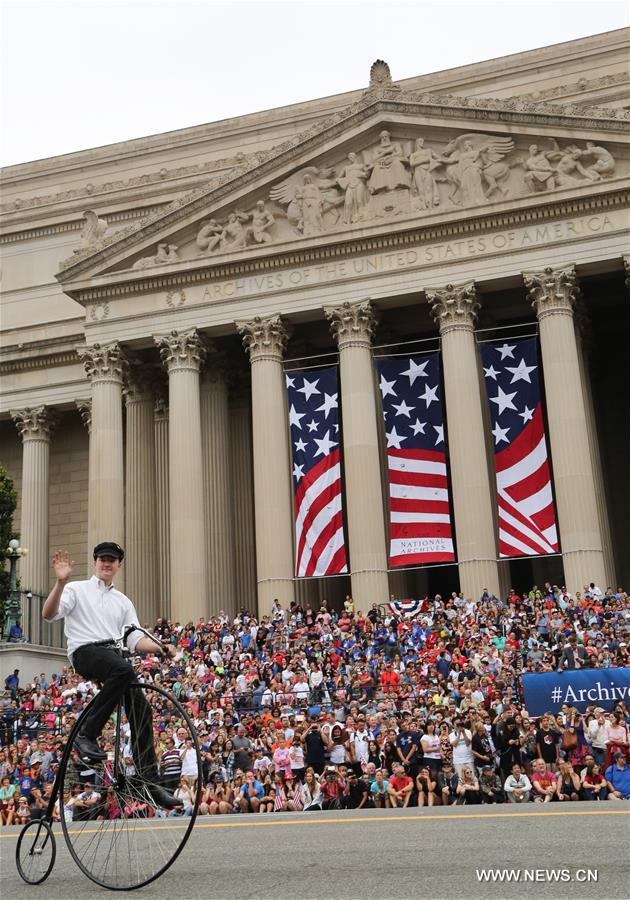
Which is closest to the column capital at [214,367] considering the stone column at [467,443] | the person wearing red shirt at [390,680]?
the stone column at [467,443]

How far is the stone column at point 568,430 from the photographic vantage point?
32.9 m

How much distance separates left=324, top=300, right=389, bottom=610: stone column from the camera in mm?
34688

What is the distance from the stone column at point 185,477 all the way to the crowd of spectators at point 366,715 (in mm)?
1939

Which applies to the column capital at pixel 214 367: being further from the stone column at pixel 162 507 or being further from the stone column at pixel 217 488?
the stone column at pixel 162 507

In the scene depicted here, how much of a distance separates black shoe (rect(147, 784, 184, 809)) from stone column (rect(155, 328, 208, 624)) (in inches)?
1126

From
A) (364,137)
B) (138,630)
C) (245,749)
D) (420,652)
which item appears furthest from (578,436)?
(138,630)

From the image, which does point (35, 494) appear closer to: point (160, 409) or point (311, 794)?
point (160, 409)

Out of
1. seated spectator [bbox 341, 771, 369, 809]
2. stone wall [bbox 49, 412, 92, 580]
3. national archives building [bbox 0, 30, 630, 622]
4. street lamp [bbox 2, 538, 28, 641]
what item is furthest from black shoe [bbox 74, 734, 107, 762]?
stone wall [bbox 49, 412, 92, 580]

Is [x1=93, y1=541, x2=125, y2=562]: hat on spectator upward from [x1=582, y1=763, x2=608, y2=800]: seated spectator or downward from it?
upward

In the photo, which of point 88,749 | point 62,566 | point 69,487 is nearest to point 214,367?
point 69,487

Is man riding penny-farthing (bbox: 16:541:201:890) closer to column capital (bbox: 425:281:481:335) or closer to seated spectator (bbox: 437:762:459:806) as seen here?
seated spectator (bbox: 437:762:459:806)

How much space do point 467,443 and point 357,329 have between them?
561 cm

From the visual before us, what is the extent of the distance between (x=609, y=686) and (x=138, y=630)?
1434cm

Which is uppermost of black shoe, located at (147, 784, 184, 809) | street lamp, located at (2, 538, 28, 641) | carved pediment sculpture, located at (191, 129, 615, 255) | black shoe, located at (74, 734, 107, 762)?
carved pediment sculpture, located at (191, 129, 615, 255)
